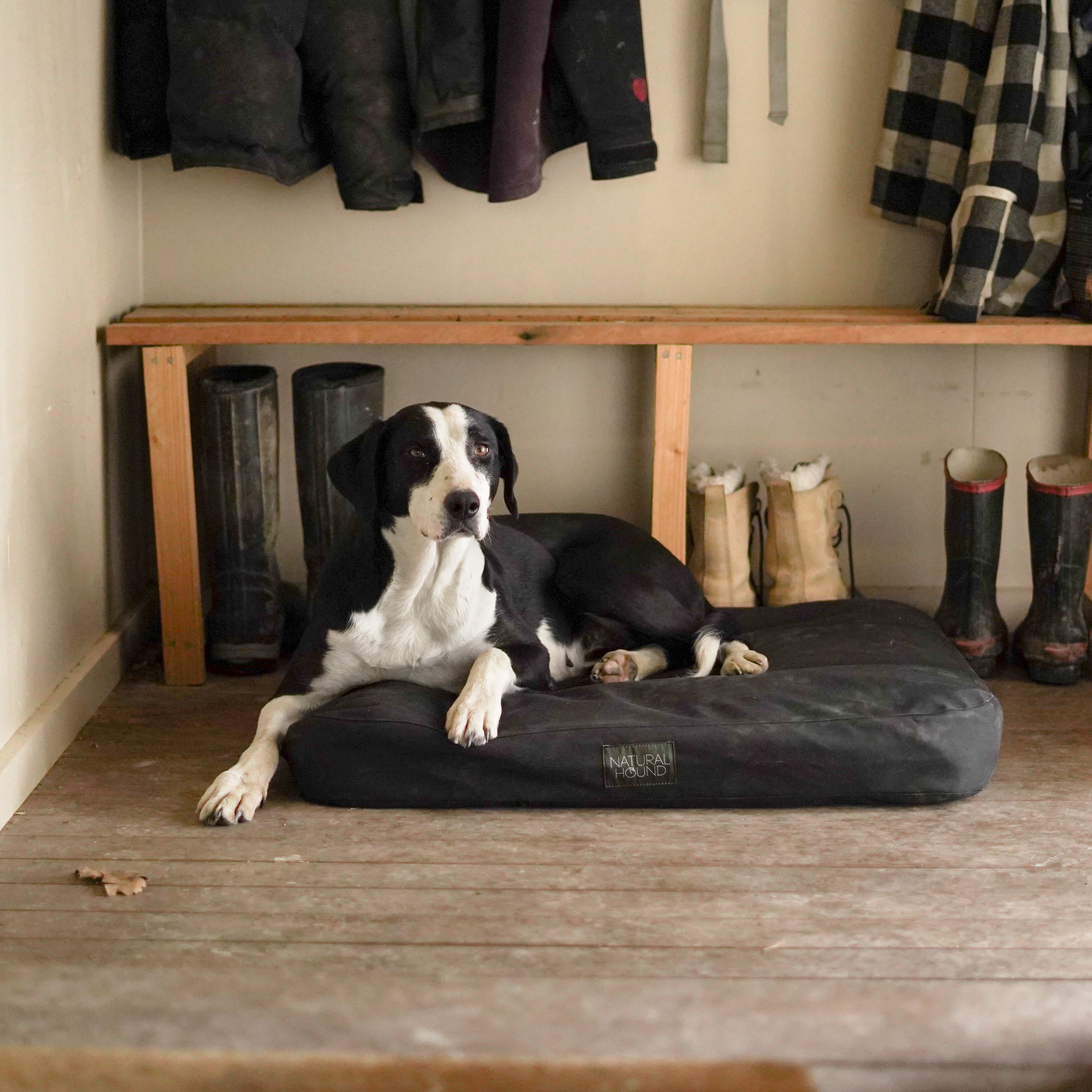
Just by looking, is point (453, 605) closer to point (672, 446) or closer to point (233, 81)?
point (672, 446)

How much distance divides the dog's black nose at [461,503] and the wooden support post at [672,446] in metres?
0.79

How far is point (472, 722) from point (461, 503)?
0.36 m

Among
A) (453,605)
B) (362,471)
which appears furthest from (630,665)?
(362,471)

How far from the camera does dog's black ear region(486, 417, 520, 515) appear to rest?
7.76 feet

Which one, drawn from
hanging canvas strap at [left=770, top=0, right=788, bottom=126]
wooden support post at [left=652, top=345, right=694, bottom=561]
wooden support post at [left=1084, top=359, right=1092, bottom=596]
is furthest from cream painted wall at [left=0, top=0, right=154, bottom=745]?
wooden support post at [left=1084, top=359, right=1092, bottom=596]

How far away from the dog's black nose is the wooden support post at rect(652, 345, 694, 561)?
786 millimetres

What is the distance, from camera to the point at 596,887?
75.1 inches

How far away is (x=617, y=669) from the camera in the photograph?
256cm

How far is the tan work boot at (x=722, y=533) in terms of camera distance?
299 centimetres

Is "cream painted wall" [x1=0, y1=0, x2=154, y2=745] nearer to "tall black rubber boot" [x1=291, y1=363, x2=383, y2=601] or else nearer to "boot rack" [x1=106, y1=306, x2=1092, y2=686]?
"boot rack" [x1=106, y1=306, x2=1092, y2=686]

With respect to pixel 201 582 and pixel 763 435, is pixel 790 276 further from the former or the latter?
pixel 201 582

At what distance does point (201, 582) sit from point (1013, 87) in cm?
211

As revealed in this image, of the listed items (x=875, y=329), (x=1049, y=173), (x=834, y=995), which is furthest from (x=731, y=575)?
(x=834, y=995)

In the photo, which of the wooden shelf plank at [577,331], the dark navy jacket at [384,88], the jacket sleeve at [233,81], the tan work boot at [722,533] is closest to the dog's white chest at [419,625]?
the wooden shelf plank at [577,331]
